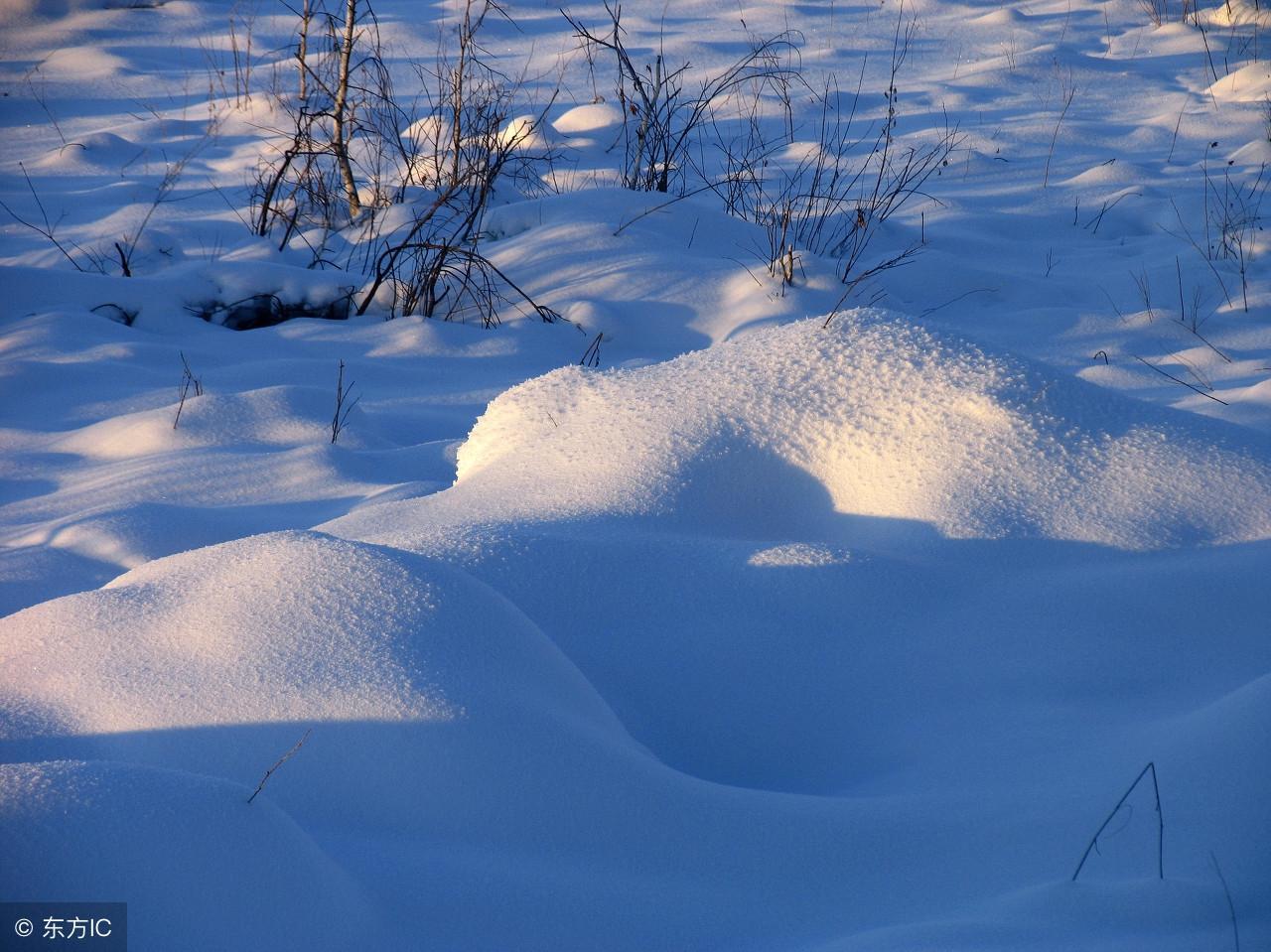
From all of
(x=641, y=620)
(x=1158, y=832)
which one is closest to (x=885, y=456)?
(x=641, y=620)

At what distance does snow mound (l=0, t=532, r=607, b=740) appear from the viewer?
1.32 meters

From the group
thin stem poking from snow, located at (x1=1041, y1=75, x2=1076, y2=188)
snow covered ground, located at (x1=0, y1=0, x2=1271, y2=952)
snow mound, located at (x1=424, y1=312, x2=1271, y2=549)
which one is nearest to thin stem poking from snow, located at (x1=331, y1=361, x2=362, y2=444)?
snow covered ground, located at (x1=0, y1=0, x2=1271, y2=952)

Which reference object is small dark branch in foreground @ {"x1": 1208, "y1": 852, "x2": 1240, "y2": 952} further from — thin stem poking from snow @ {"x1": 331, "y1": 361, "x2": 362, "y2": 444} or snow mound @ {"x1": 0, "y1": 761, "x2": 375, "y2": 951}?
thin stem poking from snow @ {"x1": 331, "y1": 361, "x2": 362, "y2": 444}

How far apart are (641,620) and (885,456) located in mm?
584

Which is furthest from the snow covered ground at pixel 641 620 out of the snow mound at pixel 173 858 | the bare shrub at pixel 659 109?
the bare shrub at pixel 659 109

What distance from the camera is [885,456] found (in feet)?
6.48

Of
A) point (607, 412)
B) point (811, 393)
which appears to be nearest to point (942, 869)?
point (811, 393)

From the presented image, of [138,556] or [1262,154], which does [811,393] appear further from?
[1262,154]

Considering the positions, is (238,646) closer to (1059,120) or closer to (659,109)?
(659,109)

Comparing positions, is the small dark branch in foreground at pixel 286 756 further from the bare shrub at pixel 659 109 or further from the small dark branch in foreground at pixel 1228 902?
the bare shrub at pixel 659 109

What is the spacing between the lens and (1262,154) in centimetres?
521

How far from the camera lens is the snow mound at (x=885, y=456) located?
1.87 metres

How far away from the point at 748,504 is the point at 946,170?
415 cm

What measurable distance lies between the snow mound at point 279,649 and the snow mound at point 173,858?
0.82 feet
